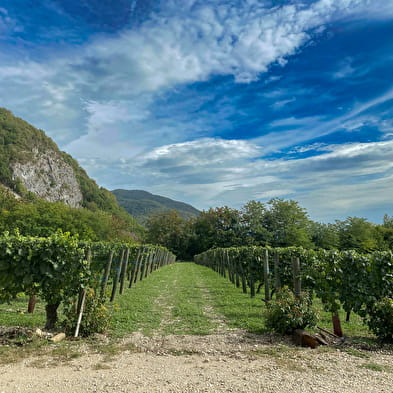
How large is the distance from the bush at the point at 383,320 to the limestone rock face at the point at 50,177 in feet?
433

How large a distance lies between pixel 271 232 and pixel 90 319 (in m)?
61.7

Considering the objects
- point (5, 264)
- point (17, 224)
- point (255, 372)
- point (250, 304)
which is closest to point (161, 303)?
point (250, 304)

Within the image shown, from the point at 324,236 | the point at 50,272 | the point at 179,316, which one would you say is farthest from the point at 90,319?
the point at 324,236

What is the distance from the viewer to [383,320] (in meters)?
6.27

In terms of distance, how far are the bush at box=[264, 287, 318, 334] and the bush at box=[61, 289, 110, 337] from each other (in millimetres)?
3528

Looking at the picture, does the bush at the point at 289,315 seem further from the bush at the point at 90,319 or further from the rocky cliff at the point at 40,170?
the rocky cliff at the point at 40,170

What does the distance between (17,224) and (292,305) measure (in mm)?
65369

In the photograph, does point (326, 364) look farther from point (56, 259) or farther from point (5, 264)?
point (5, 264)

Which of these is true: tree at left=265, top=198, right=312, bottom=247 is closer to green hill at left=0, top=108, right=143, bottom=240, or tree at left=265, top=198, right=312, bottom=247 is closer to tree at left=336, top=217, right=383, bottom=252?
tree at left=336, top=217, right=383, bottom=252

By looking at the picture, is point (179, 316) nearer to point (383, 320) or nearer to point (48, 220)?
point (383, 320)

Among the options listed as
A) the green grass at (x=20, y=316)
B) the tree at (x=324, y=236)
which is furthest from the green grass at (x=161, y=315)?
the tree at (x=324, y=236)

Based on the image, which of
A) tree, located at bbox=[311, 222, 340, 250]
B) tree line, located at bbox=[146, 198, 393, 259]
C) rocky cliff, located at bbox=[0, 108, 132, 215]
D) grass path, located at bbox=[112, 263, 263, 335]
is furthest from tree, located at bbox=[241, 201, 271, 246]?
rocky cliff, located at bbox=[0, 108, 132, 215]

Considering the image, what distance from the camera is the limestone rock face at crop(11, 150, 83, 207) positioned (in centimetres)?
12350

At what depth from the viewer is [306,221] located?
68.2 m
